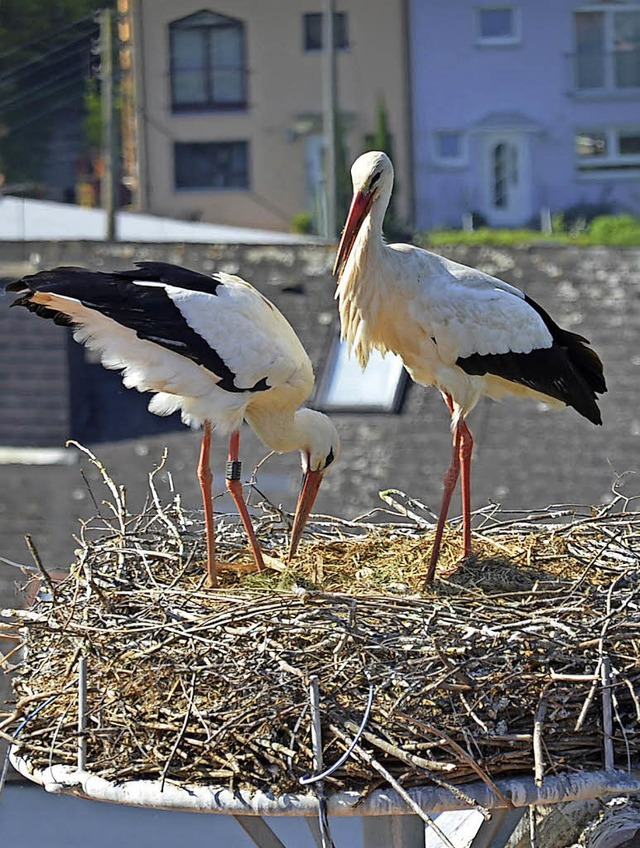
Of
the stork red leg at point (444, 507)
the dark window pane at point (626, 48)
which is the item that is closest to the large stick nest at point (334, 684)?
the stork red leg at point (444, 507)

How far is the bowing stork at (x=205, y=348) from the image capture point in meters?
4.52

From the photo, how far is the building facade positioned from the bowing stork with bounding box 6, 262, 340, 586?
877 inches

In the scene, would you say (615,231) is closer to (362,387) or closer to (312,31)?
(312,31)

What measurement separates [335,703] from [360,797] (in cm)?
21

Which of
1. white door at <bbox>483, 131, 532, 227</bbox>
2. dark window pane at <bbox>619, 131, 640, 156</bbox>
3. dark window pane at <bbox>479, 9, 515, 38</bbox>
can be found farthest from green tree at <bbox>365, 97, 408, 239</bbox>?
dark window pane at <bbox>619, 131, 640, 156</bbox>

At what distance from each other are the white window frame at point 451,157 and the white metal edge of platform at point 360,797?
81.0 feet

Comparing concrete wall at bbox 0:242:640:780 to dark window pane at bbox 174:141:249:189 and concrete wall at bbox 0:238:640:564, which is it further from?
dark window pane at bbox 174:141:249:189

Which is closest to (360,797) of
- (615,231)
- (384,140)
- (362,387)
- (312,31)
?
(362,387)

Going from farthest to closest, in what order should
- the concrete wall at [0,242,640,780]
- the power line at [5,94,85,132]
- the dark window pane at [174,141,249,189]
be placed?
1. the dark window pane at [174,141,249,189]
2. the power line at [5,94,85,132]
3. the concrete wall at [0,242,640,780]

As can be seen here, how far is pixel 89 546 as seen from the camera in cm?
Result: 445

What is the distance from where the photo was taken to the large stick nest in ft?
11.5

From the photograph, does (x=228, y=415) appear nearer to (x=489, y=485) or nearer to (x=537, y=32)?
(x=489, y=485)

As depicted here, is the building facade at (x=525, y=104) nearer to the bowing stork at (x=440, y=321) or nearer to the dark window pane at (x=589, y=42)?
the dark window pane at (x=589, y=42)

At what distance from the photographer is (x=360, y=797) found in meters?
3.48
